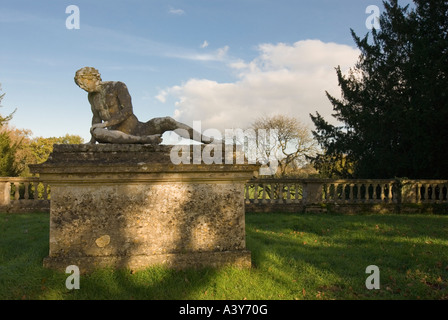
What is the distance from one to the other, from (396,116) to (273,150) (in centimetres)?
1671

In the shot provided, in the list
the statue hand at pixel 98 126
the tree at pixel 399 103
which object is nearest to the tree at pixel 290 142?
the tree at pixel 399 103

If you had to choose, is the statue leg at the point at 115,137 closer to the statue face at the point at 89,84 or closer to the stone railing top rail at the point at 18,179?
the statue face at the point at 89,84

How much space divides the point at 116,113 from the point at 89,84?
62 cm

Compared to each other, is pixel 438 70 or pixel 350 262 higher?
pixel 438 70

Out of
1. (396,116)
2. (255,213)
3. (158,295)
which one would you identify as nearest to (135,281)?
(158,295)

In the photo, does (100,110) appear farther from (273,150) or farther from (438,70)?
(273,150)

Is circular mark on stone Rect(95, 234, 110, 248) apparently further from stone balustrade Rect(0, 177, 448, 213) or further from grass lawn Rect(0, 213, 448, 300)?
stone balustrade Rect(0, 177, 448, 213)

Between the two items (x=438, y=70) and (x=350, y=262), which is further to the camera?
(x=438, y=70)

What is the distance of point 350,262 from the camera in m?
4.96

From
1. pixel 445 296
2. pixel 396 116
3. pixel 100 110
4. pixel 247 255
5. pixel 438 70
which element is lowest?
pixel 445 296

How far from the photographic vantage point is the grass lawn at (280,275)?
3.84 meters

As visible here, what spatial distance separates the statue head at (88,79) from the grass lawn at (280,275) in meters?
2.62
